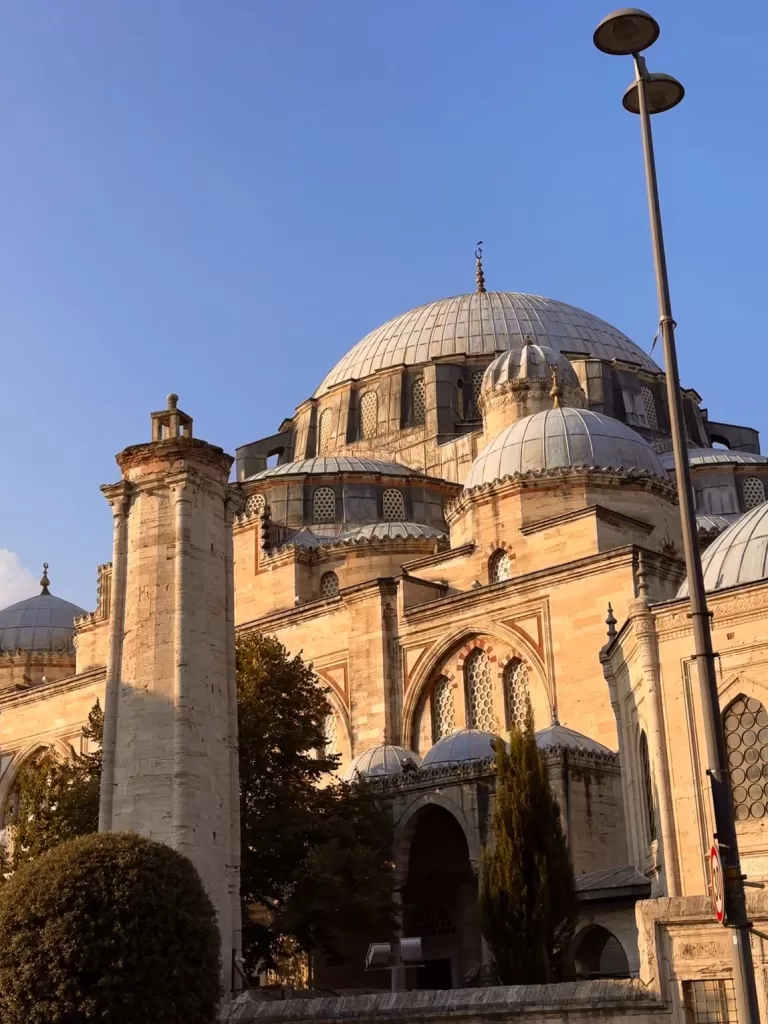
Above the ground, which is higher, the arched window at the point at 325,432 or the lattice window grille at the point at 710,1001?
the arched window at the point at 325,432

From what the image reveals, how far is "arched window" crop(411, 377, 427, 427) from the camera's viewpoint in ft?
139

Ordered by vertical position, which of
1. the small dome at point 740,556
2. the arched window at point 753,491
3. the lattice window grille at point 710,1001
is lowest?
the lattice window grille at point 710,1001

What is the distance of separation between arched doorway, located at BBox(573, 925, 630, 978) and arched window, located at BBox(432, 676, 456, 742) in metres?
6.15

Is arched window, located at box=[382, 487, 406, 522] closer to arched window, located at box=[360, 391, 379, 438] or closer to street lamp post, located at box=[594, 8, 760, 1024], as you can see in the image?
arched window, located at box=[360, 391, 379, 438]

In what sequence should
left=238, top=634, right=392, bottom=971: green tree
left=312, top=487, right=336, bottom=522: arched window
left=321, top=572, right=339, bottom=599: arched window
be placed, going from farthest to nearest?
left=312, top=487, right=336, bottom=522: arched window → left=321, top=572, right=339, bottom=599: arched window → left=238, top=634, right=392, bottom=971: green tree

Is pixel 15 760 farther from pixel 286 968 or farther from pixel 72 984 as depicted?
pixel 72 984

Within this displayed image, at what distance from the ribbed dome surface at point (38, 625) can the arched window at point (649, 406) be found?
19092 mm

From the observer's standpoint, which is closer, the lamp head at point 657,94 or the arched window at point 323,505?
the lamp head at point 657,94

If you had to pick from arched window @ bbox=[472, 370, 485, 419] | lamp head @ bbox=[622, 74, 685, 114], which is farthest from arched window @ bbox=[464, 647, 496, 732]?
lamp head @ bbox=[622, 74, 685, 114]

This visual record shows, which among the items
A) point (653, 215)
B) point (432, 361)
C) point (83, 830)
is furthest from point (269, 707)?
point (432, 361)

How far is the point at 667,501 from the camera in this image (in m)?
29.4

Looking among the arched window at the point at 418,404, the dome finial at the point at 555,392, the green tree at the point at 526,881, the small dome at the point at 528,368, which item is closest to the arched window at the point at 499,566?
the dome finial at the point at 555,392

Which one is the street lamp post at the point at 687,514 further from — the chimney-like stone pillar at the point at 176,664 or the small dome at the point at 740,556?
the chimney-like stone pillar at the point at 176,664

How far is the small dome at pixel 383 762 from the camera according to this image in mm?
25094
